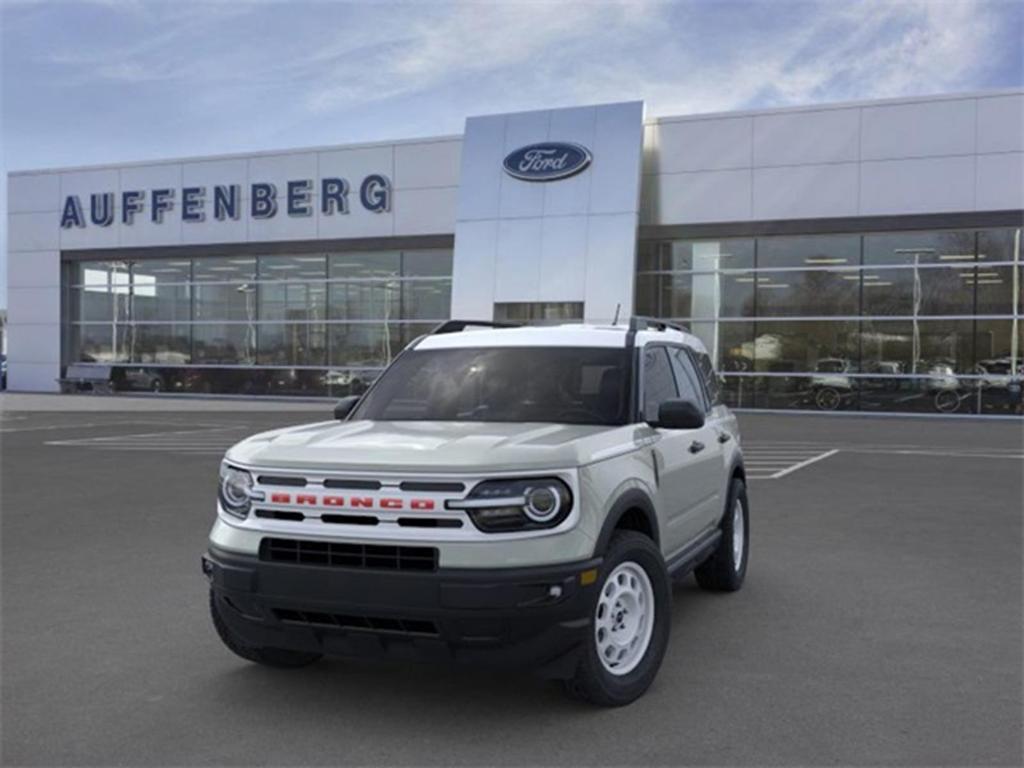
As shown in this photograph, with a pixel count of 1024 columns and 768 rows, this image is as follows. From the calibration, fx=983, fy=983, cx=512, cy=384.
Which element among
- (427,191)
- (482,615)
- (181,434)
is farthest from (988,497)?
(427,191)

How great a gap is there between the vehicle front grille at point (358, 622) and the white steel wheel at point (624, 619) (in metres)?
0.81

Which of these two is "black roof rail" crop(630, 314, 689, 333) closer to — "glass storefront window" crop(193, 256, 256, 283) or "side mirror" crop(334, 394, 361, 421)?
"side mirror" crop(334, 394, 361, 421)

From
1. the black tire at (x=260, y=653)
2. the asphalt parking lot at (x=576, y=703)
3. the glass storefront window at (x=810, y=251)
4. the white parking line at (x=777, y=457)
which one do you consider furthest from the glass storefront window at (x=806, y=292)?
the black tire at (x=260, y=653)

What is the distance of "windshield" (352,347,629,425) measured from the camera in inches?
209

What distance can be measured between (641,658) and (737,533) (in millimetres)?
2657

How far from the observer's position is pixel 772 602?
6.55 m

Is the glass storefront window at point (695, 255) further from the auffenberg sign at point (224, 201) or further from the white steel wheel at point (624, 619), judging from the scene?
the white steel wheel at point (624, 619)

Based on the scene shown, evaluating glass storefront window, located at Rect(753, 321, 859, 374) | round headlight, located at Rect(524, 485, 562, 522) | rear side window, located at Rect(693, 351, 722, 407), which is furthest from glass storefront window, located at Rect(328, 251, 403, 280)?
round headlight, located at Rect(524, 485, 562, 522)

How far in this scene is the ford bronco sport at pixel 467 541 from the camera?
13.3 feet

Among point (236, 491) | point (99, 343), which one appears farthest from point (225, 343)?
point (236, 491)

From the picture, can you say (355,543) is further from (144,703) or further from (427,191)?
(427,191)

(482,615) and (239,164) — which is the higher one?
(239,164)

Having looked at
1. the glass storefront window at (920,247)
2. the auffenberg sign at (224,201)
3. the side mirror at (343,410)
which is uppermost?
the auffenberg sign at (224,201)

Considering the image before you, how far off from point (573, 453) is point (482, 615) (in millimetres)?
806
